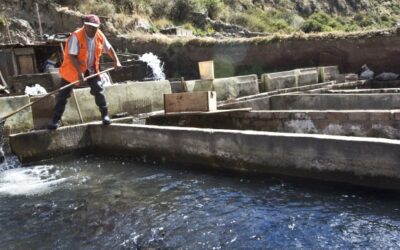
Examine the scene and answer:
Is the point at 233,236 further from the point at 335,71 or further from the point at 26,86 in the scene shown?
the point at 335,71

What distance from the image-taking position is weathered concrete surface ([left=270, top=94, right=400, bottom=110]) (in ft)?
30.9

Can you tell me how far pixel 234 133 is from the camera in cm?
623

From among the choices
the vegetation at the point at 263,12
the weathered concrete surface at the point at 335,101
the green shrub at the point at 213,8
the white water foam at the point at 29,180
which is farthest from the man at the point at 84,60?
the green shrub at the point at 213,8

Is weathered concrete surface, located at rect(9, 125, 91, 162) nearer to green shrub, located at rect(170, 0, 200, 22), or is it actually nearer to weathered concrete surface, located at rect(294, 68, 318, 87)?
weathered concrete surface, located at rect(294, 68, 318, 87)

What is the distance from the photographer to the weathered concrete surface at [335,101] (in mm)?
9422

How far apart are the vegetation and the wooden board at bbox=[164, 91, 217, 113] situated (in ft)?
58.2

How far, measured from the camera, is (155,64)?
1903 centimetres

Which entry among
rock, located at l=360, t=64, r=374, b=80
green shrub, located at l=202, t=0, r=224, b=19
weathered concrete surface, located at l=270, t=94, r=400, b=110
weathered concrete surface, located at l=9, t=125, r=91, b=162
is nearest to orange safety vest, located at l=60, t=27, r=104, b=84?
weathered concrete surface, located at l=9, t=125, r=91, b=162

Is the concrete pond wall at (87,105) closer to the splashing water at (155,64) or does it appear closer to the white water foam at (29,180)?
the white water foam at (29,180)

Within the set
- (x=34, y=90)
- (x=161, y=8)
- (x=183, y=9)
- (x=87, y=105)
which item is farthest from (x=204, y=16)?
(x=87, y=105)

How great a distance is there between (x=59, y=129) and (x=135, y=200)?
104 inches

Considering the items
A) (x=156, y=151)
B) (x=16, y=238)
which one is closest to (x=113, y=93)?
(x=156, y=151)

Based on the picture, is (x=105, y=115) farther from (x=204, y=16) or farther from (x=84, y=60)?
(x=204, y=16)

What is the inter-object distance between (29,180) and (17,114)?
1.55 m
